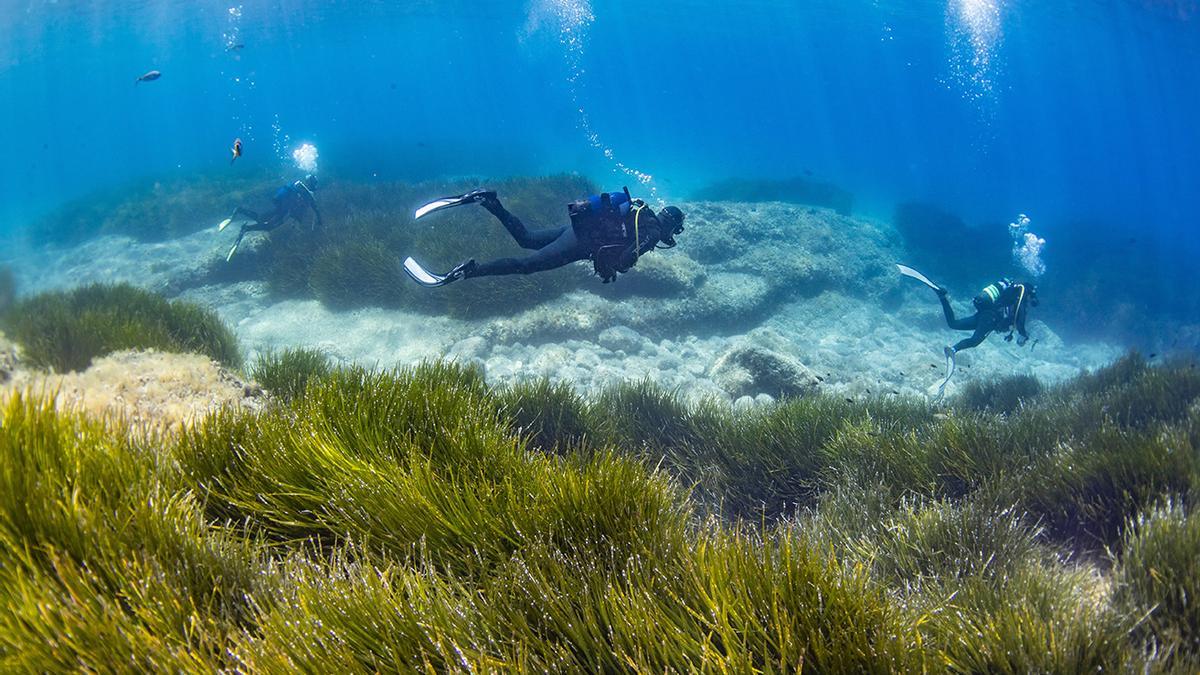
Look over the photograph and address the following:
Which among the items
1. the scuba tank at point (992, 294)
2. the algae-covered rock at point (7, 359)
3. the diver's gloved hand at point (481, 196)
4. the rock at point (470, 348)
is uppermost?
the scuba tank at point (992, 294)

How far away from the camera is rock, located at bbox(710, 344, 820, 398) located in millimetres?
11133

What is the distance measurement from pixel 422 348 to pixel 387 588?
33.7 ft

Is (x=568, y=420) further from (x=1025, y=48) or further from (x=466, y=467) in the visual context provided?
(x=1025, y=48)

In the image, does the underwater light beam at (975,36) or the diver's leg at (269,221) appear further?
the underwater light beam at (975,36)

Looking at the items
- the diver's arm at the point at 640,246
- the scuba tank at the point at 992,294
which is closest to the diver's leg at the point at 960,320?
the scuba tank at the point at 992,294

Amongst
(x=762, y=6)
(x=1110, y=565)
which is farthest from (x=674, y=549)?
(x=762, y=6)

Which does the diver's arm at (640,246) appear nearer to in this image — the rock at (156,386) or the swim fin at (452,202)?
the swim fin at (452,202)

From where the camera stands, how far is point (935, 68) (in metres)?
126

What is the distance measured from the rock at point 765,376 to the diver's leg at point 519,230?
15.9 feet

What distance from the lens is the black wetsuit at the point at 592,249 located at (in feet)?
26.8

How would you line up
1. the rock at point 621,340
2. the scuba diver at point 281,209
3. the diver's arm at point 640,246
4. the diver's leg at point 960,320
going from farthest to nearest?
the scuba diver at point 281,209 → the diver's leg at point 960,320 → the rock at point 621,340 → the diver's arm at point 640,246

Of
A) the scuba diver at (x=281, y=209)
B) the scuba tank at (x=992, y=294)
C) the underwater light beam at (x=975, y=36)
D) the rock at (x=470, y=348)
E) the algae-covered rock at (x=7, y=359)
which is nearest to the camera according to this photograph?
the algae-covered rock at (x=7, y=359)

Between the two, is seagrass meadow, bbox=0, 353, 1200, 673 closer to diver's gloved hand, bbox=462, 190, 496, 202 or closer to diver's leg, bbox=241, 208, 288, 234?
diver's gloved hand, bbox=462, 190, 496, 202

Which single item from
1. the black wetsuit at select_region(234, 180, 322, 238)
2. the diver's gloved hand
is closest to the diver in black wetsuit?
the diver's gloved hand
